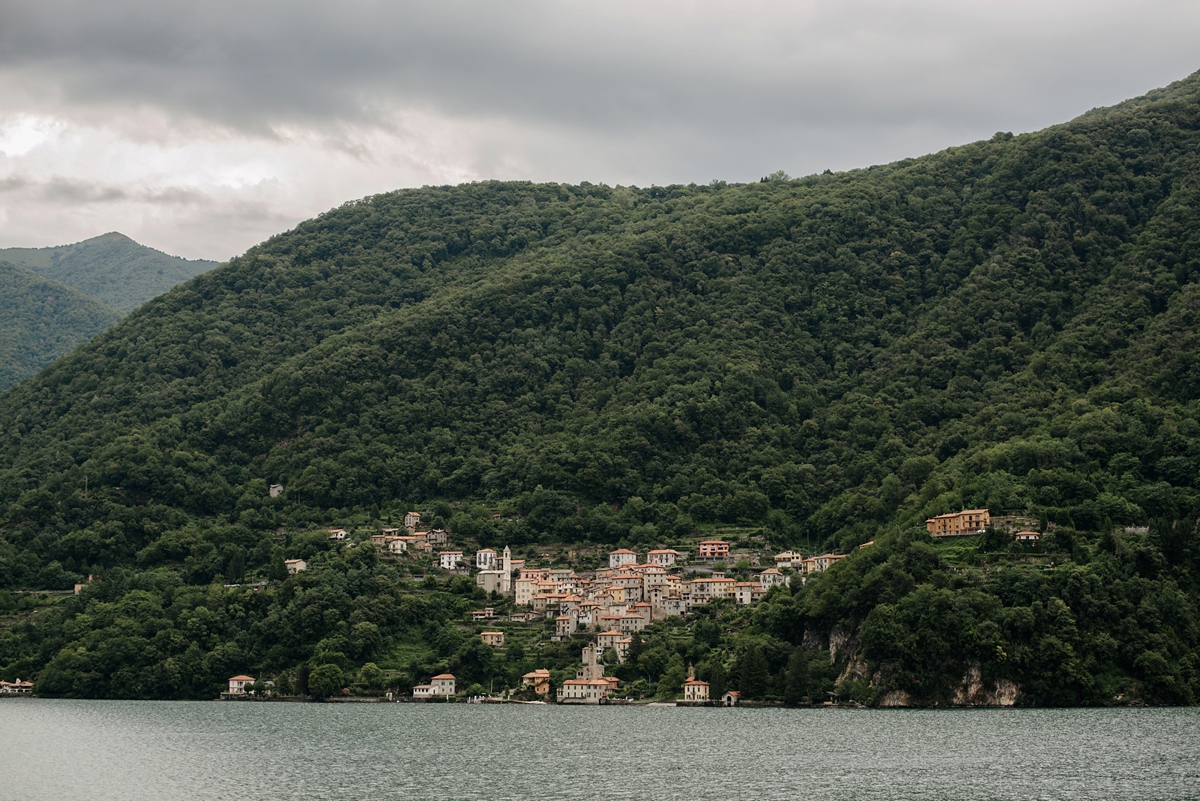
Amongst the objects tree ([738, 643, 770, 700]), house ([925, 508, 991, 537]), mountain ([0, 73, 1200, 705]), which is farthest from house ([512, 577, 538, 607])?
house ([925, 508, 991, 537])

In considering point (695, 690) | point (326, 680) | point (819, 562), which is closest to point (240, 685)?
point (326, 680)

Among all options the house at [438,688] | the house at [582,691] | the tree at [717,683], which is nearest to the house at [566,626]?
the house at [582,691]

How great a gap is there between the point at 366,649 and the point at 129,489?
55722mm

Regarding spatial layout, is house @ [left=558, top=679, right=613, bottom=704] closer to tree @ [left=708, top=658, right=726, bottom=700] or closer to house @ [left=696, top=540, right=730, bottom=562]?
tree @ [left=708, top=658, right=726, bottom=700]

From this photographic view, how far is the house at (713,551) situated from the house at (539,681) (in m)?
32.2

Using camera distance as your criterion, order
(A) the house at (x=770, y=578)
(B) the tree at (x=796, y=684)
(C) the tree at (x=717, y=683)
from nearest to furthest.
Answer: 1. (B) the tree at (x=796, y=684)
2. (C) the tree at (x=717, y=683)
3. (A) the house at (x=770, y=578)

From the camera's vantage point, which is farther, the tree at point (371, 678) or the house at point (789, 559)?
the house at point (789, 559)

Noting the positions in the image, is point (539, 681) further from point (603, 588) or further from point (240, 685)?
point (240, 685)

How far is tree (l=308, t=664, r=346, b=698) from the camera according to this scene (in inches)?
4240

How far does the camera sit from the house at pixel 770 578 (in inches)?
4892

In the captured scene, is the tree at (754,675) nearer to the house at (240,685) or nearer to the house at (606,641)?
the house at (606,641)

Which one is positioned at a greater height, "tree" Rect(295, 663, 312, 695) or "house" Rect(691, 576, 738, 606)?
"house" Rect(691, 576, 738, 606)

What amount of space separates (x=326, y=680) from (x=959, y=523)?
172ft

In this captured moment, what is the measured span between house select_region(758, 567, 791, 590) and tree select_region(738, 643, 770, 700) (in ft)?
73.1
